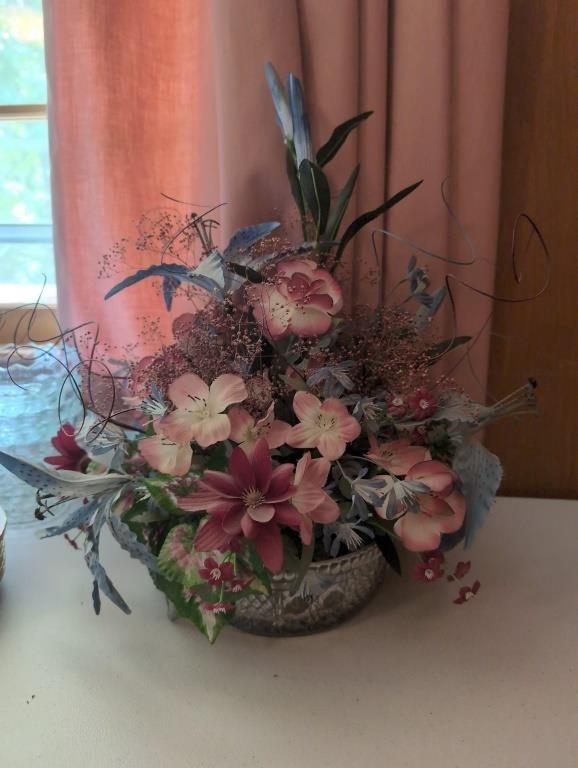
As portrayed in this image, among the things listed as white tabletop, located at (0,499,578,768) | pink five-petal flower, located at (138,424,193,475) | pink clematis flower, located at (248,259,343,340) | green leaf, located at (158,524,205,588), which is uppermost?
pink clematis flower, located at (248,259,343,340)

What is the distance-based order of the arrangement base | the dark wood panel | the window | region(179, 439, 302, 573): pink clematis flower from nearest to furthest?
region(179, 439, 302, 573): pink clematis flower, the arrangement base, the dark wood panel, the window

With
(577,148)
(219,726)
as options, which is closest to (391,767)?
(219,726)

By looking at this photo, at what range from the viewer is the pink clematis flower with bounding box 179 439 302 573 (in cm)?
54

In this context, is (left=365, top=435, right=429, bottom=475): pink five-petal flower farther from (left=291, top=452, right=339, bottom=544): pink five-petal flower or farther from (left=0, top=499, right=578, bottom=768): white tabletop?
(left=0, top=499, right=578, bottom=768): white tabletop

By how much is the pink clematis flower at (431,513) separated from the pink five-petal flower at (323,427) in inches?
2.9

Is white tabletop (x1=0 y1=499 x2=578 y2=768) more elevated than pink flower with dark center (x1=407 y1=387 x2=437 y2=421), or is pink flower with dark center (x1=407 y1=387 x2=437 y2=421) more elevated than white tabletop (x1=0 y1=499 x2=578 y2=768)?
pink flower with dark center (x1=407 y1=387 x2=437 y2=421)

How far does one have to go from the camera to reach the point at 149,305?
0.95 meters

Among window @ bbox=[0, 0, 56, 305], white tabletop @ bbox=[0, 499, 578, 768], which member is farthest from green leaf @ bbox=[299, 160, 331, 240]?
window @ bbox=[0, 0, 56, 305]

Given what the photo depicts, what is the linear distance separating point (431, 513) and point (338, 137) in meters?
0.38

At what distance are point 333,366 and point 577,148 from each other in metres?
0.51

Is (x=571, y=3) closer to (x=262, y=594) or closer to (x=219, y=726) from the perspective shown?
(x=262, y=594)

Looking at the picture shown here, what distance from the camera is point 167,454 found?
1.93 feet

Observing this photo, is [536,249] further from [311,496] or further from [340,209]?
[311,496]

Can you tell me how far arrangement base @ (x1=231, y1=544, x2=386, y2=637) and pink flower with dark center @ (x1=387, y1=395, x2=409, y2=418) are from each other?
0.14m
